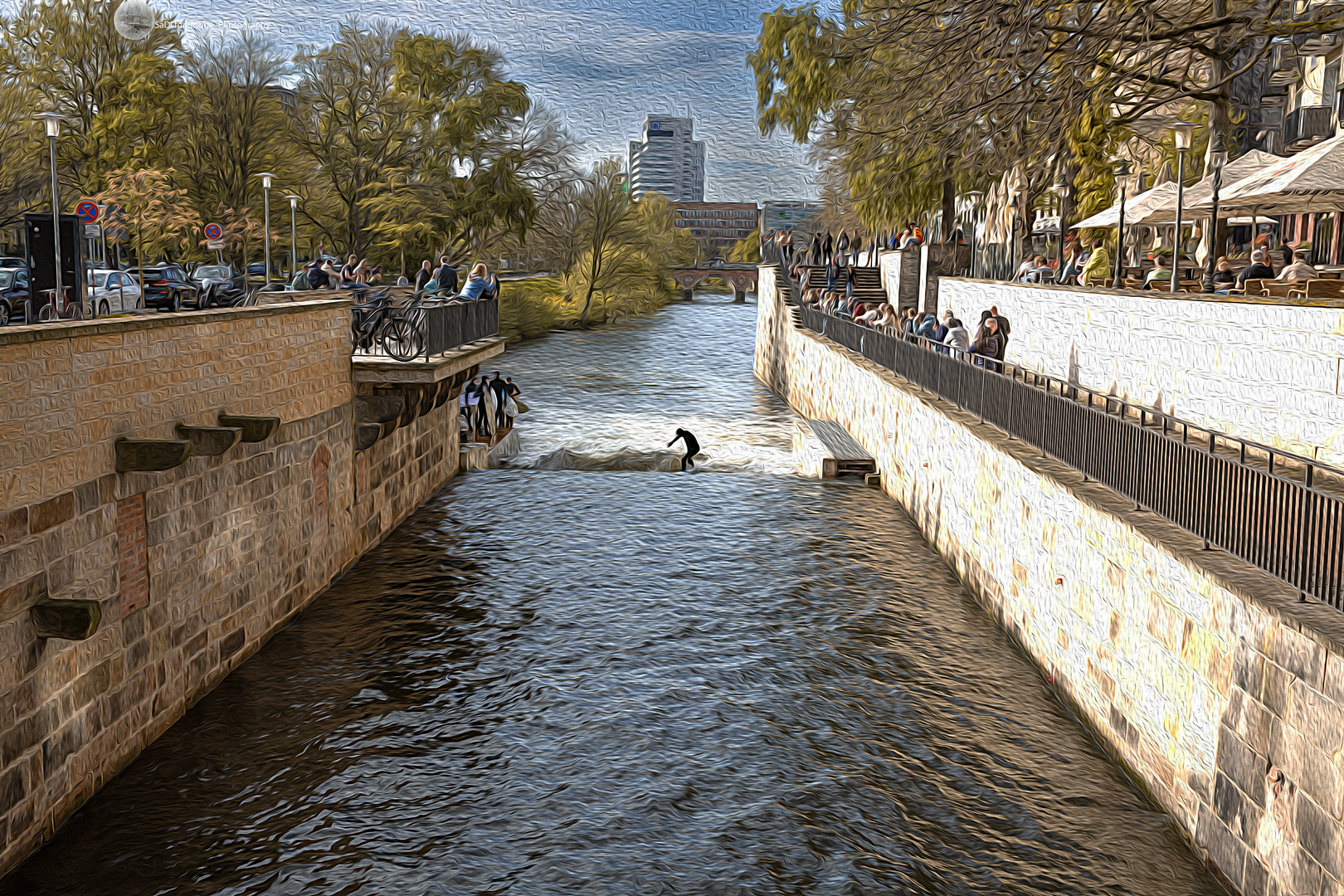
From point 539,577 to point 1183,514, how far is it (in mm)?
8983

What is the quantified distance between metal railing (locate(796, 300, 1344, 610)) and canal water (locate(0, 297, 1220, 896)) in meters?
2.11

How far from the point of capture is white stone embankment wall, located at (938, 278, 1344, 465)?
36.9ft

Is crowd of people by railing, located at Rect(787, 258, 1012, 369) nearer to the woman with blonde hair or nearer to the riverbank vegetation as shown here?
the woman with blonde hair

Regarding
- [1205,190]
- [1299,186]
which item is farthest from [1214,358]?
[1205,190]

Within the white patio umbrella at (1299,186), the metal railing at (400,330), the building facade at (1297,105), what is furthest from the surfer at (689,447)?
the building facade at (1297,105)

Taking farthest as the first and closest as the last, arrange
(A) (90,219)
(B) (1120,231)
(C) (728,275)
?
(C) (728,275) < (A) (90,219) < (B) (1120,231)

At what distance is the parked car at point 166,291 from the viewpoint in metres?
30.5

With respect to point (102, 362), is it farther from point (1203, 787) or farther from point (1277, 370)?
point (1277, 370)

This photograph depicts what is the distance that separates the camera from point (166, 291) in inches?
1215

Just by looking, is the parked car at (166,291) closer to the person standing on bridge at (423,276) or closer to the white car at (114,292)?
the white car at (114,292)

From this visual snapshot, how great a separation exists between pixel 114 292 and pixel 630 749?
22626mm

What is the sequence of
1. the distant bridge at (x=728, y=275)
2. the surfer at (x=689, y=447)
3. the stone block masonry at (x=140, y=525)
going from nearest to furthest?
the stone block masonry at (x=140, y=525) → the surfer at (x=689, y=447) → the distant bridge at (x=728, y=275)

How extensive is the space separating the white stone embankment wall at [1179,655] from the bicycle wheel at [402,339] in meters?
7.70

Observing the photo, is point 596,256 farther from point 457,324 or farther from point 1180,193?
point 1180,193
